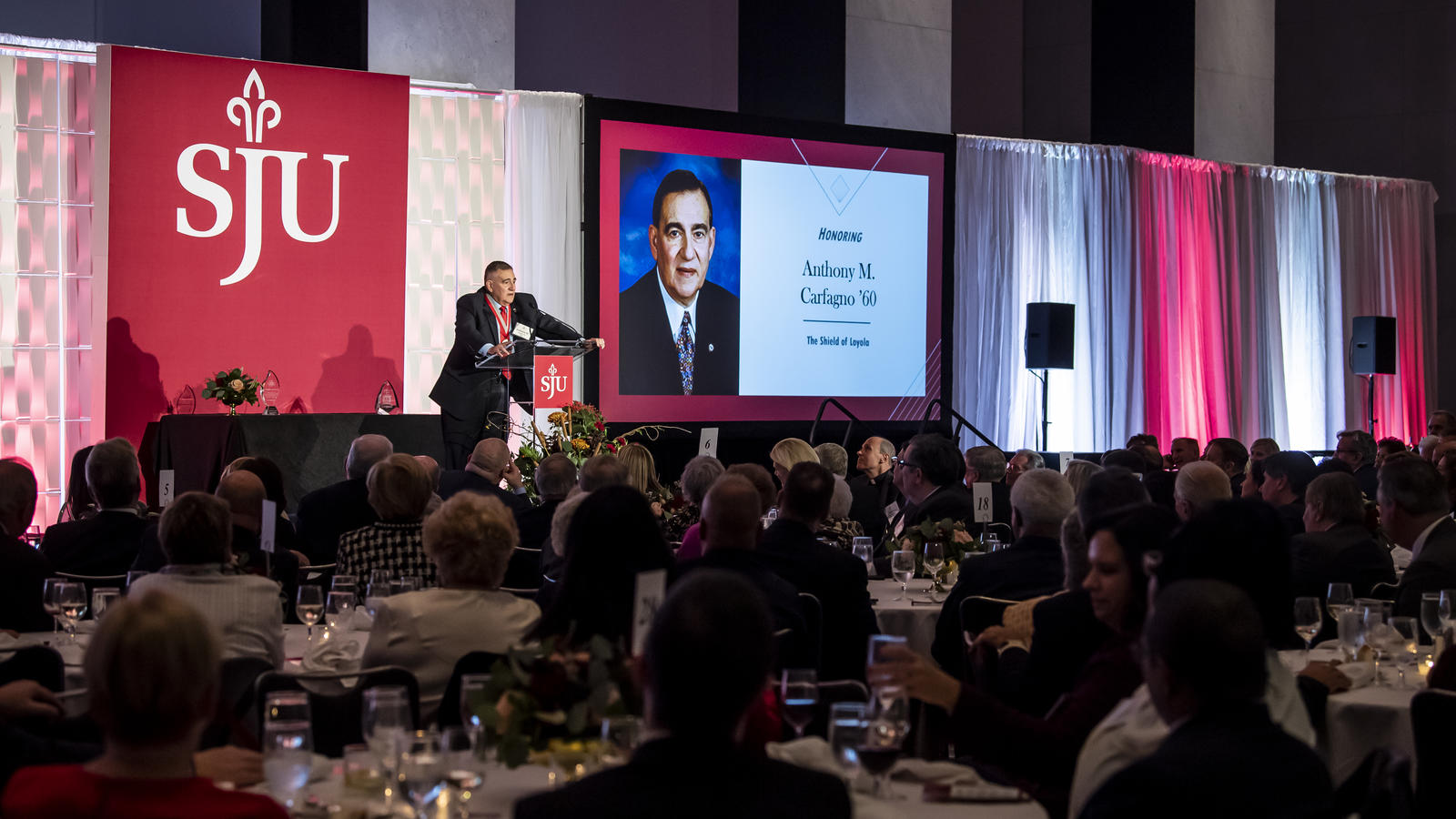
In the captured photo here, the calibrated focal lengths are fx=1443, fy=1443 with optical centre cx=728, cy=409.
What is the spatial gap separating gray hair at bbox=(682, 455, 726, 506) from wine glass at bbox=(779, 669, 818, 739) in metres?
3.18

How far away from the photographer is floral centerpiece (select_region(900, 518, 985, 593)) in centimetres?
552

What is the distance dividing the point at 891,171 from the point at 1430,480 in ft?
26.8

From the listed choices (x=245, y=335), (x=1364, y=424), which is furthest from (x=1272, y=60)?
(x=245, y=335)

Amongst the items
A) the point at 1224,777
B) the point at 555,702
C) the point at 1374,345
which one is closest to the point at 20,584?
the point at 555,702

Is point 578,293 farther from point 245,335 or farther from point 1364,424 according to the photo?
point 1364,424

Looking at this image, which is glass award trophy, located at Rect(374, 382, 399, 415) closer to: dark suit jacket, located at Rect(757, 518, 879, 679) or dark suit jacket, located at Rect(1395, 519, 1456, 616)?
dark suit jacket, located at Rect(757, 518, 879, 679)

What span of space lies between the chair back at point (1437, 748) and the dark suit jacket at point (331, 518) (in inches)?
156

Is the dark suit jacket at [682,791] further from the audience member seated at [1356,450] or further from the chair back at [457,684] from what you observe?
the audience member seated at [1356,450]

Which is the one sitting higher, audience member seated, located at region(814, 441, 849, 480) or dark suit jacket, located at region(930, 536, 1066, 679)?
audience member seated, located at region(814, 441, 849, 480)

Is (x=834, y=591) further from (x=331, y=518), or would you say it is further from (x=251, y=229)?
(x=251, y=229)

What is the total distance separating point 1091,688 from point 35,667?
227cm

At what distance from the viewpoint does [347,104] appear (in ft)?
33.3

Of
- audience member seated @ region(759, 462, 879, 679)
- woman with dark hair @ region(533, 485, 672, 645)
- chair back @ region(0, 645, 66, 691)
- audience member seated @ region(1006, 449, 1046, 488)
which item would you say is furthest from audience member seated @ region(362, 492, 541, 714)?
audience member seated @ region(1006, 449, 1046, 488)

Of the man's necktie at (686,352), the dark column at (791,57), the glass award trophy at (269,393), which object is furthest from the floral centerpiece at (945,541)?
the dark column at (791,57)
